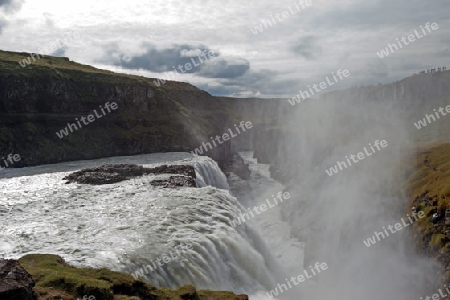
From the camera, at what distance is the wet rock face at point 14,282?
10781mm

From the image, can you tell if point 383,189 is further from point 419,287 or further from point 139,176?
point 139,176

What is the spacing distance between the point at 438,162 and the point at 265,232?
24598 millimetres

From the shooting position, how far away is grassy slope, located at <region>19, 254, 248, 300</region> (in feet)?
46.2

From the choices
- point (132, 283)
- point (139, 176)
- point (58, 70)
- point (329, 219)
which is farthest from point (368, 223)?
point (58, 70)

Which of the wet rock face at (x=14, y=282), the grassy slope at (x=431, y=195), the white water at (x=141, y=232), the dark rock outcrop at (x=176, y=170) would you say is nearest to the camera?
the wet rock face at (x=14, y=282)

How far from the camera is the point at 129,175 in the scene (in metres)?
44.5

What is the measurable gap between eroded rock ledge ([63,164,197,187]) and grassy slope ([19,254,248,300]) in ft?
69.6

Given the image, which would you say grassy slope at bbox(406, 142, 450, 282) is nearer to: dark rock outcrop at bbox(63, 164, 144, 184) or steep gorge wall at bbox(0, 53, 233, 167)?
dark rock outcrop at bbox(63, 164, 144, 184)

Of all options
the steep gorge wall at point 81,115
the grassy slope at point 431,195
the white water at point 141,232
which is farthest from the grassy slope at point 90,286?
the steep gorge wall at point 81,115

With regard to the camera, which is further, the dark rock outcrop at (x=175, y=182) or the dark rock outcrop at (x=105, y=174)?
the dark rock outcrop at (x=105, y=174)

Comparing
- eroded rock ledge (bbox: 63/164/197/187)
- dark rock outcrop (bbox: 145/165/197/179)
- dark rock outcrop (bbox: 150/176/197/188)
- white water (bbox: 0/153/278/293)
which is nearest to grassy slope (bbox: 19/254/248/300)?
white water (bbox: 0/153/278/293)

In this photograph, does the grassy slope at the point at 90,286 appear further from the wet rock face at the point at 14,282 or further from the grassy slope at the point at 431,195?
the grassy slope at the point at 431,195

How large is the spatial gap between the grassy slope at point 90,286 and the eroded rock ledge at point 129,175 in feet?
69.6

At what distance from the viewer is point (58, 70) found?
7538 centimetres
